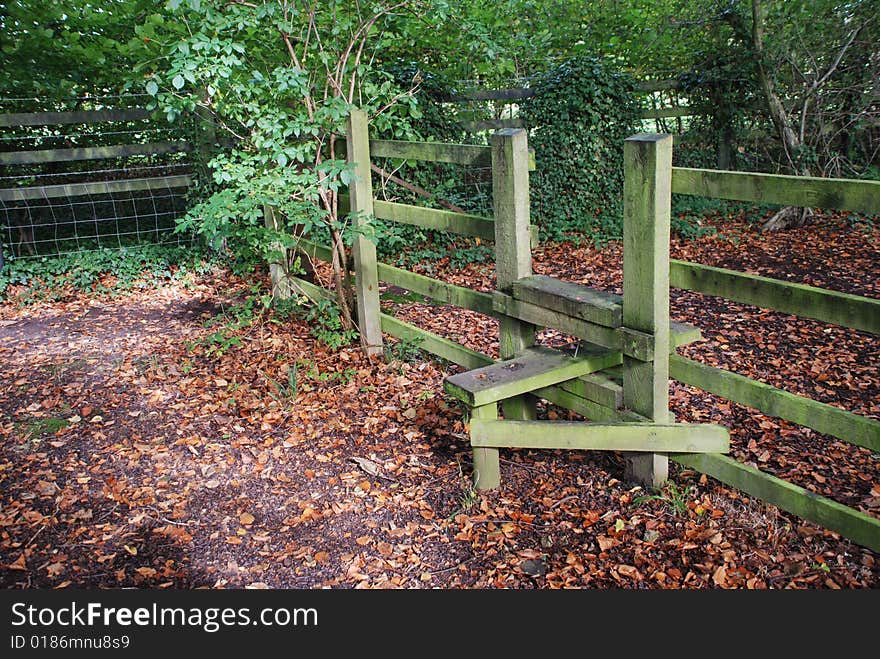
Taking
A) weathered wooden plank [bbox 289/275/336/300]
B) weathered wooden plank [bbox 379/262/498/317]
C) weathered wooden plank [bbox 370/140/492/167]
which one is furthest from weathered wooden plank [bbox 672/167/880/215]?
weathered wooden plank [bbox 289/275/336/300]

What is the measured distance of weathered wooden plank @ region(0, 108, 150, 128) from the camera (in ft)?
27.7

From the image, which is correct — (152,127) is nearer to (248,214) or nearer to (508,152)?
(248,214)

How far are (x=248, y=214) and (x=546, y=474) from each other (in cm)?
244

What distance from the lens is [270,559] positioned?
3.71m

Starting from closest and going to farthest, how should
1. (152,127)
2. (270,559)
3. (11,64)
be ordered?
(270,559), (11,64), (152,127)

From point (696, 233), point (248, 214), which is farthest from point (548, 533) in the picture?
point (696, 233)

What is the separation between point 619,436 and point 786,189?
1305 millimetres

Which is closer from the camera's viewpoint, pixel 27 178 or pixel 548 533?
pixel 548 533

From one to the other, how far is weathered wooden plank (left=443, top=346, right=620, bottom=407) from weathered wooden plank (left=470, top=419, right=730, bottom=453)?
0.16 meters

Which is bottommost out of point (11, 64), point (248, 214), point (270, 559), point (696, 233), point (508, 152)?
point (270, 559)

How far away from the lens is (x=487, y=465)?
162 inches

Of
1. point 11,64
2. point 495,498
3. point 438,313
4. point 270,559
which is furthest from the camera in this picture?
point 11,64

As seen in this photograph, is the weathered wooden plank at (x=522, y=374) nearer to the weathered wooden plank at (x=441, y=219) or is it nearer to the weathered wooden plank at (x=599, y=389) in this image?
the weathered wooden plank at (x=599, y=389)

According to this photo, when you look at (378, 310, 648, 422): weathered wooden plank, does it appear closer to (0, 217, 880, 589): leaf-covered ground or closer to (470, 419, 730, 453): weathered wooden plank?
(470, 419, 730, 453): weathered wooden plank
